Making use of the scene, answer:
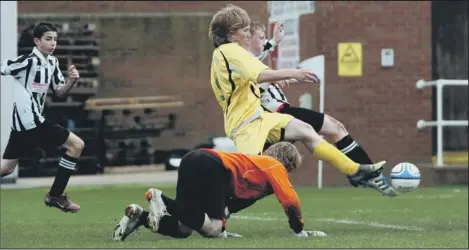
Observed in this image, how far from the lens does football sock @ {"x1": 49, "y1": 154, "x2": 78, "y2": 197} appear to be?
11.2m

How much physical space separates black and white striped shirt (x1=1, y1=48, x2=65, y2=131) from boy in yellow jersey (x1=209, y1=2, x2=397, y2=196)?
81.5 inches

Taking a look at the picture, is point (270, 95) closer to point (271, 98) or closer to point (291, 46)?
point (271, 98)

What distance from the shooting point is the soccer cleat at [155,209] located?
8914 millimetres

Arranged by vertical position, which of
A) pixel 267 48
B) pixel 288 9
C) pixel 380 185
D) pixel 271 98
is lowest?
pixel 380 185

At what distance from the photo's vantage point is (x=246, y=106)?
995 centimetres

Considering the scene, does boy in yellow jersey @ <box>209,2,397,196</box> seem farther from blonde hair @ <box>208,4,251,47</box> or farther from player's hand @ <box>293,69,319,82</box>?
player's hand @ <box>293,69,319,82</box>

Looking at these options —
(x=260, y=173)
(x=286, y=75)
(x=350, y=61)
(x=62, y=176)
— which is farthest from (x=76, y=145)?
(x=350, y=61)

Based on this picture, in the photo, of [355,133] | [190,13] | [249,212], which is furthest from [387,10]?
[190,13]

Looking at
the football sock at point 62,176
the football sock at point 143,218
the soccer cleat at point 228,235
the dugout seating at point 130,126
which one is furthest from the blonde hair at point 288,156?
the dugout seating at point 130,126

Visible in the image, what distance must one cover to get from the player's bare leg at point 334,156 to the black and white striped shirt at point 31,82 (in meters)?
2.48

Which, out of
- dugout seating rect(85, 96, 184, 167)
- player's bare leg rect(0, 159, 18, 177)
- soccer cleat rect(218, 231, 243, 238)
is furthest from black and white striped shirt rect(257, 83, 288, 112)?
dugout seating rect(85, 96, 184, 167)

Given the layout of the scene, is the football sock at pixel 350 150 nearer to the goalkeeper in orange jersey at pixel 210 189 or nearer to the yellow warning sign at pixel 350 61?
the goalkeeper in orange jersey at pixel 210 189

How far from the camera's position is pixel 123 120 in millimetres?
25031

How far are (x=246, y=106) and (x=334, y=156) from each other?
0.88m
